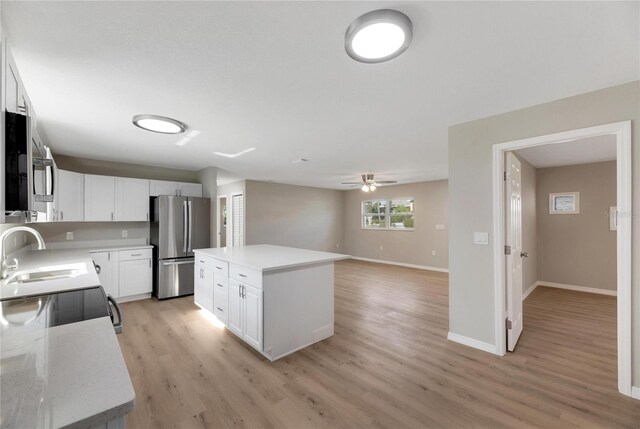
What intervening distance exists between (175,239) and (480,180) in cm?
449

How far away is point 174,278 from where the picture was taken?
4461 millimetres

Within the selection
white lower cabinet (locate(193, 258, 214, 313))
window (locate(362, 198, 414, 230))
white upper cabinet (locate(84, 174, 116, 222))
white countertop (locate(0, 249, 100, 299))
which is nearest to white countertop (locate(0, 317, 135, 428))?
white countertop (locate(0, 249, 100, 299))

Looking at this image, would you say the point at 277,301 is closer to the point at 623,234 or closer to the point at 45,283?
the point at 45,283

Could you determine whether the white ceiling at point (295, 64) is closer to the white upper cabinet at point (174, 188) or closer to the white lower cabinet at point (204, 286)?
the white upper cabinet at point (174, 188)

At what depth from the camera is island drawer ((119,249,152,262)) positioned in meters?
4.21

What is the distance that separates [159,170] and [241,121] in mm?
3203

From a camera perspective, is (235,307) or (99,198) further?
(99,198)

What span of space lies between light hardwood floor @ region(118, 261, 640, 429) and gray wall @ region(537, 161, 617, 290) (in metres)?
1.45

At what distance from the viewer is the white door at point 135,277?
420 centimetres

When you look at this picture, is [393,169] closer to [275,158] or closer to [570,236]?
[275,158]

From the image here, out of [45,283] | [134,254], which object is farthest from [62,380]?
[134,254]

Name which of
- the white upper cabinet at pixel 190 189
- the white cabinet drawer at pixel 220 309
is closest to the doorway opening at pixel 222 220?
the white upper cabinet at pixel 190 189

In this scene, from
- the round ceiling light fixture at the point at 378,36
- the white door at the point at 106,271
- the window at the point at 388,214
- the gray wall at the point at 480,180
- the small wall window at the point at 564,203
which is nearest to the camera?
the round ceiling light fixture at the point at 378,36

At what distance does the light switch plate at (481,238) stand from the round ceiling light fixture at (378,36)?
197 cm
